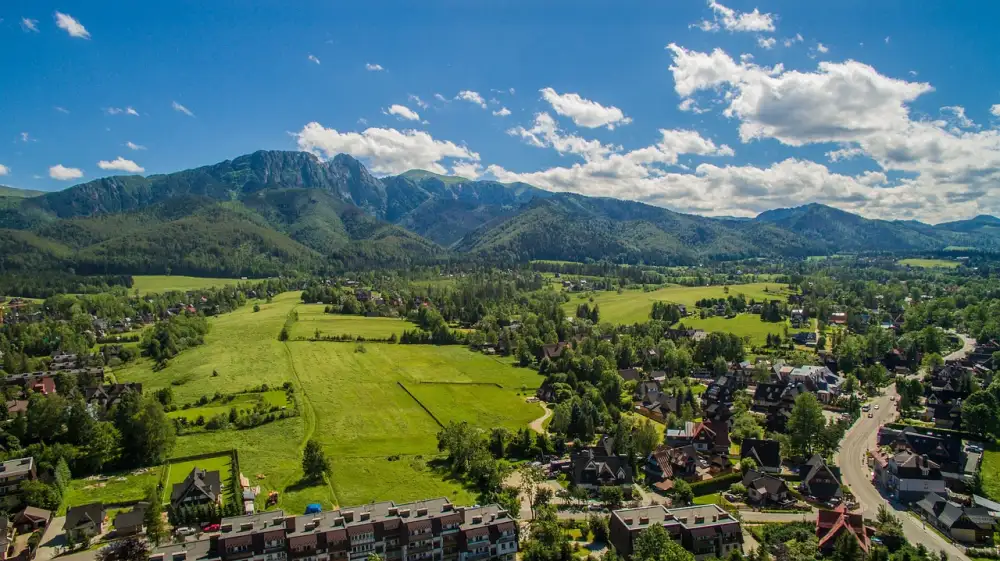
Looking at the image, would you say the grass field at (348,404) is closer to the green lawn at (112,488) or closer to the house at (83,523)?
the green lawn at (112,488)

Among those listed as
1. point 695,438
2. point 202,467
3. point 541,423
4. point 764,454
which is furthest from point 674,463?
point 202,467

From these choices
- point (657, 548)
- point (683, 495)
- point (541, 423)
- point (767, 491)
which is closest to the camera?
point (657, 548)

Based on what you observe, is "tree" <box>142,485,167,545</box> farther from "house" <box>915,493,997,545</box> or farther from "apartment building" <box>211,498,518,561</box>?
"house" <box>915,493,997,545</box>

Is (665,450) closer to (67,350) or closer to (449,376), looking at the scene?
(449,376)

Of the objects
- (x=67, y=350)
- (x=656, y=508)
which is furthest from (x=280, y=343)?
Answer: (x=656, y=508)

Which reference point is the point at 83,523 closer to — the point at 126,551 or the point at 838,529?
the point at 126,551

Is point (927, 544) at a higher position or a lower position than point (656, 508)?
lower
